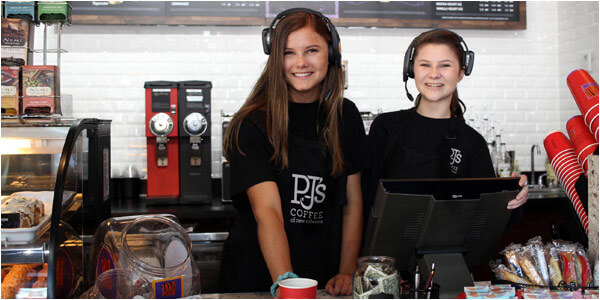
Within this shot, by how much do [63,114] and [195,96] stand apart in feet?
3.28

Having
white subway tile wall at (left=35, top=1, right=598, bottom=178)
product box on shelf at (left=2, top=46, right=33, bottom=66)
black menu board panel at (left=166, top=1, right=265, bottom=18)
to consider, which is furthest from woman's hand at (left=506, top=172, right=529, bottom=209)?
black menu board panel at (left=166, top=1, right=265, bottom=18)

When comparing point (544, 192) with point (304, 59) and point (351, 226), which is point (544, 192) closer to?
point (351, 226)

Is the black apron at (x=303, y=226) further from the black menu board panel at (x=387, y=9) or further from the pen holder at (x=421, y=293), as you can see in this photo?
the black menu board panel at (x=387, y=9)

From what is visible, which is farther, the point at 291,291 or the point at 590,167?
the point at 590,167

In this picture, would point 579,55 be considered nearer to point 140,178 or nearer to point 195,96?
point 195,96

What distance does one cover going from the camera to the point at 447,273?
1503mm

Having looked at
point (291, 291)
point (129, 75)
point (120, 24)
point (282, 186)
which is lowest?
point (291, 291)

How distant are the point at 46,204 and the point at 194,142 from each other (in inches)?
73.5

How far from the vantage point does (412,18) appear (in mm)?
4434

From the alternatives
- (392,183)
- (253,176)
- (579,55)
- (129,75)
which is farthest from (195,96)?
(579,55)

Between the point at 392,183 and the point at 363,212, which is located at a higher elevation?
the point at 392,183

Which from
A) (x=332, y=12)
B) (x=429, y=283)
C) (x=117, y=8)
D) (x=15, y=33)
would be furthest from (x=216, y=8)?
(x=429, y=283)

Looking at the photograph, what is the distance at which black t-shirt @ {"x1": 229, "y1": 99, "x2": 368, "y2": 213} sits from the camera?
1.79 m

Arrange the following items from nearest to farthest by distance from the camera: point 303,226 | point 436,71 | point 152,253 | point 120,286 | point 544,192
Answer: point 120,286, point 152,253, point 303,226, point 436,71, point 544,192
